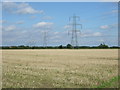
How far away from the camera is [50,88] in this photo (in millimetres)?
13242

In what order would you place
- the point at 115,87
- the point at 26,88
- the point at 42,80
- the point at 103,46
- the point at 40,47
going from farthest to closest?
the point at 103,46 < the point at 40,47 < the point at 42,80 < the point at 115,87 < the point at 26,88

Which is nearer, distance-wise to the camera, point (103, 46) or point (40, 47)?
point (40, 47)

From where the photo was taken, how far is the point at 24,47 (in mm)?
160625

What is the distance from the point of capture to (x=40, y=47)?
6299 inches

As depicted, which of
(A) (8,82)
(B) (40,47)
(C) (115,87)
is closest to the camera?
(C) (115,87)

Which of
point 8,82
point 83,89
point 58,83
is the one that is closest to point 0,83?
point 8,82

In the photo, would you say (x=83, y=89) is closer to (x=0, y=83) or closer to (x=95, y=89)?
(x=95, y=89)

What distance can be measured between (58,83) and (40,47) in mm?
145522

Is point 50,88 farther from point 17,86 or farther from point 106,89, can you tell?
point 106,89

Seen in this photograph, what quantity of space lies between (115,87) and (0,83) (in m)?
6.06

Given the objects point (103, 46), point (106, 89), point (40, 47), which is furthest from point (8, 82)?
point (103, 46)

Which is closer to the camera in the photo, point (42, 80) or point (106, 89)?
point (106, 89)

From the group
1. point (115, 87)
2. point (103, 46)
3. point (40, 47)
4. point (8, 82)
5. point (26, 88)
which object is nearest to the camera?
point (26, 88)

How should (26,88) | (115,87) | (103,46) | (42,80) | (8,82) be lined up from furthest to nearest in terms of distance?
1. (103,46)
2. (42,80)
3. (8,82)
4. (115,87)
5. (26,88)
